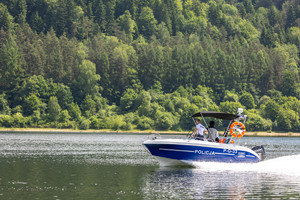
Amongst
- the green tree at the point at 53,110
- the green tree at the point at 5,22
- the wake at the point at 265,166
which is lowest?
the wake at the point at 265,166

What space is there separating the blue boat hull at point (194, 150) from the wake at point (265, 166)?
0.44 metres

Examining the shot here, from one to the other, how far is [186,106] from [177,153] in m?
108

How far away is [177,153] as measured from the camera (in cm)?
3903

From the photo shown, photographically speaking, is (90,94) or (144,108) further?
(90,94)

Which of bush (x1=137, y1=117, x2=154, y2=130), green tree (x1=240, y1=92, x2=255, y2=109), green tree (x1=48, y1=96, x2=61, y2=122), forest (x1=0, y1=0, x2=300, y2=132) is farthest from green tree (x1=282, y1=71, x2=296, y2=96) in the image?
green tree (x1=48, y1=96, x2=61, y2=122)

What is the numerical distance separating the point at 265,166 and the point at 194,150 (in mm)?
6803

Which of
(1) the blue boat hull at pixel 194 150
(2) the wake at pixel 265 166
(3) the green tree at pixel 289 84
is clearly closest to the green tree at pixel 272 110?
(3) the green tree at pixel 289 84

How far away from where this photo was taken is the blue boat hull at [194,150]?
3881 centimetres

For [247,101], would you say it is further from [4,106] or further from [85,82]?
[4,106]

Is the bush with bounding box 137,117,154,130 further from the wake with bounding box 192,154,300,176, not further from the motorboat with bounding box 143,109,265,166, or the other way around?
the motorboat with bounding box 143,109,265,166

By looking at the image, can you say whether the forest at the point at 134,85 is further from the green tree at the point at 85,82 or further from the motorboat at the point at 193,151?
the motorboat at the point at 193,151

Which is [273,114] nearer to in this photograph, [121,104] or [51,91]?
[121,104]

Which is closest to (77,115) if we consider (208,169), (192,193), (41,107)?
(41,107)

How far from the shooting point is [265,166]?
140 feet
